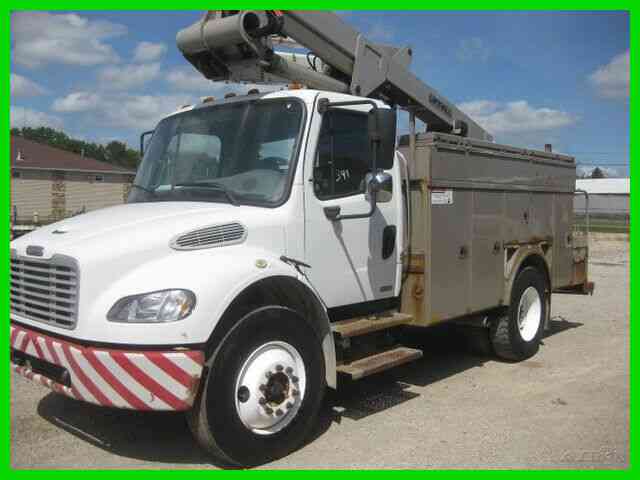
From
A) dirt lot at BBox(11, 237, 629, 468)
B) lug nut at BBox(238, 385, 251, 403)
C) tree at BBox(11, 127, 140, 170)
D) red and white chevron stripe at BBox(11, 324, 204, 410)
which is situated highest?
tree at BBox(11, 127, 140, 170)

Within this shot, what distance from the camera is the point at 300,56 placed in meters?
6.69

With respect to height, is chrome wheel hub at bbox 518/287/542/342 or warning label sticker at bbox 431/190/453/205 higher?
warning label sticker at bbox 431/190/453/205

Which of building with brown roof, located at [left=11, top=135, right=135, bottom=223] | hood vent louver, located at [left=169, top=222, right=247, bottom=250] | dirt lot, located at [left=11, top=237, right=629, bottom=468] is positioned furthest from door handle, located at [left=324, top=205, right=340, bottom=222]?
building with brown roof, located at [left=11, top=135, right=135, bottom=223]

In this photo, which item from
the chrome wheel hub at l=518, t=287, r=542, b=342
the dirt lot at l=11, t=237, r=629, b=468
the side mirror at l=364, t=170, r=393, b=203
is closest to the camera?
the dirt lot at l=11, t=237, r=629, b=468

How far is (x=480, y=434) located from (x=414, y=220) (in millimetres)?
2059

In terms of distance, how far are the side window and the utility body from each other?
2cm

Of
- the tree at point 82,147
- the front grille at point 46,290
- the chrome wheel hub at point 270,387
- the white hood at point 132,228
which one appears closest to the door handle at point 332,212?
→ the white hood at point 132,228

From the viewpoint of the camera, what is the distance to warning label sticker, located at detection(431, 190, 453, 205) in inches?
242

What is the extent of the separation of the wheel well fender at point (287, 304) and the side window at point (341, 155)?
2.69ft

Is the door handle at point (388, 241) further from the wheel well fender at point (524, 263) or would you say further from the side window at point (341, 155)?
the wheel well fender at point (524, 263)

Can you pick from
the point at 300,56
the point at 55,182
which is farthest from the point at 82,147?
the point at 300,56

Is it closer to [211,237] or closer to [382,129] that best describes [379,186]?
[382,129]

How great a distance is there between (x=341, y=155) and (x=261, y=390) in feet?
6.81

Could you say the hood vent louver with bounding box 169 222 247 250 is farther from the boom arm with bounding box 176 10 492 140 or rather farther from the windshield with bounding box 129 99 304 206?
the boom arm with bounding box 176 10 492 140
